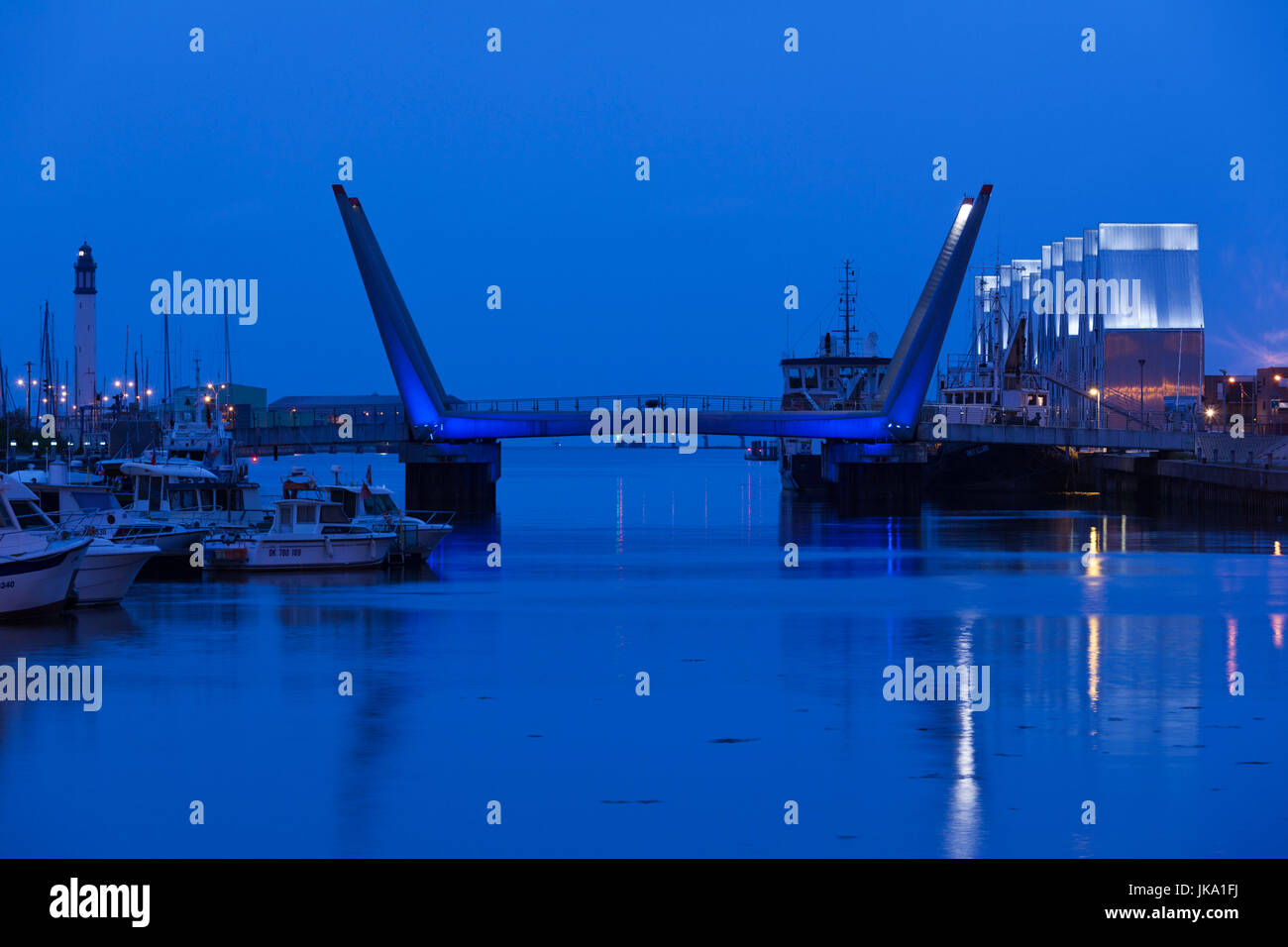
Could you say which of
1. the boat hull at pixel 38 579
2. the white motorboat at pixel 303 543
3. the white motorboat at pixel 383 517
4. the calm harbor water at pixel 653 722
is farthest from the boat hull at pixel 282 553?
the boat hull at pixel 38 579

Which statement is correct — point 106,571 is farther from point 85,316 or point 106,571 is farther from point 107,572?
point 85,316

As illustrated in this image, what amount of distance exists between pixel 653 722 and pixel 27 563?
1257 centimetres

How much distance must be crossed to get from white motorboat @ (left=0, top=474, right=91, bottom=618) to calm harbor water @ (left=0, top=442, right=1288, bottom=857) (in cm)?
61

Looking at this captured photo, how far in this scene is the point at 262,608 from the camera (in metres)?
29.1

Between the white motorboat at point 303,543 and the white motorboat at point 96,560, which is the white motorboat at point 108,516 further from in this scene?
the white motorboat at point 96,560

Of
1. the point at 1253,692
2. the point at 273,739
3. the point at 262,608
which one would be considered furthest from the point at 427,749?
the point at 262,608

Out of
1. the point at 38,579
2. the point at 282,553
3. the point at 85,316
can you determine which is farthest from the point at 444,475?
the point at 85,316

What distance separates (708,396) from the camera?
74.6 m

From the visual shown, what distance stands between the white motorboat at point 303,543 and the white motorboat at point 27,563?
27.2ft

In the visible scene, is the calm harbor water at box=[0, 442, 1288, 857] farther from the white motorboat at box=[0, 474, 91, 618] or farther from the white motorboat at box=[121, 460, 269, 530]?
the white motorboat at box=[121, 460, 269, 530]

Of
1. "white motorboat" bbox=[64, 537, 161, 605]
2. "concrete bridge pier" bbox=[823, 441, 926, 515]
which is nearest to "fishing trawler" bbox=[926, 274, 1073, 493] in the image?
"concrete bridge pier" bbox=[823, 441, 926, 515]

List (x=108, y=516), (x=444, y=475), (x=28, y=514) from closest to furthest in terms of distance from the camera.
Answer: (x=28, y=514) → (x=108, y=516) → (x=444, y=475)

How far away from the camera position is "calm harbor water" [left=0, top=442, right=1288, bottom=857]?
507 inches
